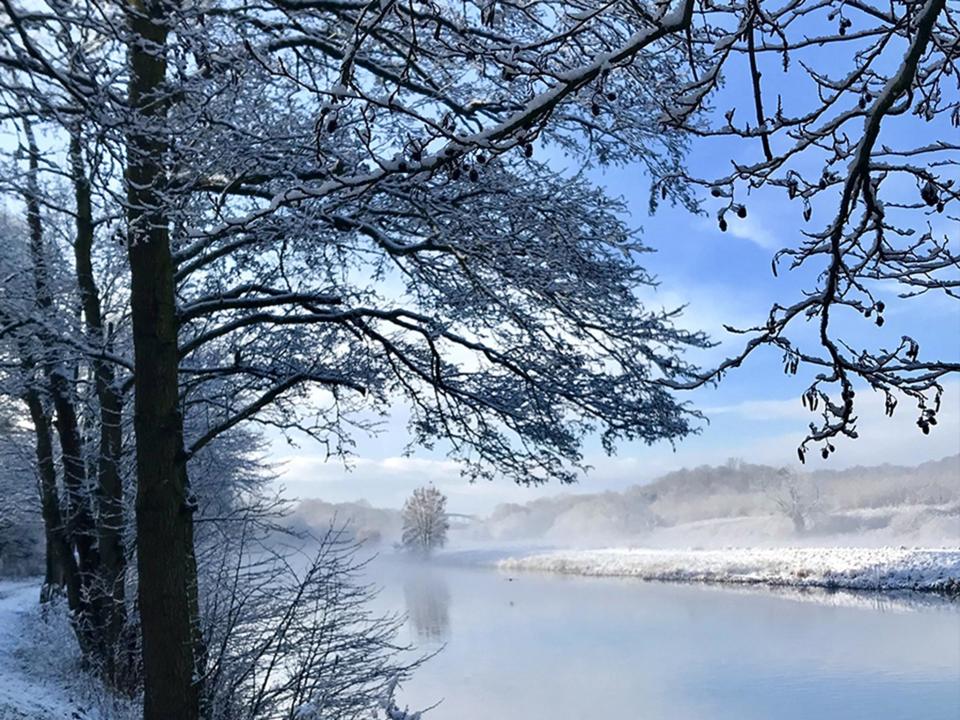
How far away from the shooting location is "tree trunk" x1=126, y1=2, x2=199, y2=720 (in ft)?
19.2

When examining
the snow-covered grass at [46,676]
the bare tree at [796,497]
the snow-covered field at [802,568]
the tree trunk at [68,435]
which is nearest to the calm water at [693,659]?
the snow-covered field at [802,568]

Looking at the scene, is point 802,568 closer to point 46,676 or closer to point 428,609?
point 428,609

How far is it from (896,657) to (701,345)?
31.9 ft

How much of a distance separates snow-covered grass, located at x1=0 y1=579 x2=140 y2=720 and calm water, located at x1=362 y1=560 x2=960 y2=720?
3373mm

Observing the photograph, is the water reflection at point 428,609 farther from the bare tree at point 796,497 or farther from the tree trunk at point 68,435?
the bare tree at point 796,497

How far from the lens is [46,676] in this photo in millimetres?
A: 10031

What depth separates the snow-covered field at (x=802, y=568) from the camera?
2325 centimetres

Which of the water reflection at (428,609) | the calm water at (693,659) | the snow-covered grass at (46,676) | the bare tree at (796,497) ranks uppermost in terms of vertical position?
the bare tree at (796,497)

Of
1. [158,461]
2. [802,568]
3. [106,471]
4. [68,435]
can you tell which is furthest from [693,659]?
[802,568]

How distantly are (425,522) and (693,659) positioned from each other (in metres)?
46.6

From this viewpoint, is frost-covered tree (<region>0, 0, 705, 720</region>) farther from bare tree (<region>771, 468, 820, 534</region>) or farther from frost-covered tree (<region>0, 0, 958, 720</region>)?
bare tree (<region>771, 468, 820, 534</region>)

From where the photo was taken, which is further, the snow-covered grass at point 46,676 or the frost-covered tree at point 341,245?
the snow-covered grass at point 46,676

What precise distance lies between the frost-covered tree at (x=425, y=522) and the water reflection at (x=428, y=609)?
23.5 m

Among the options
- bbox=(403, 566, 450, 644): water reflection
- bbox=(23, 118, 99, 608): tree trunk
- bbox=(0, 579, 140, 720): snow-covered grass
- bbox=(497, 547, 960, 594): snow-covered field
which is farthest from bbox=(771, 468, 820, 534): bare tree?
bbox=(23, 118, 99, 608): tree trunk
